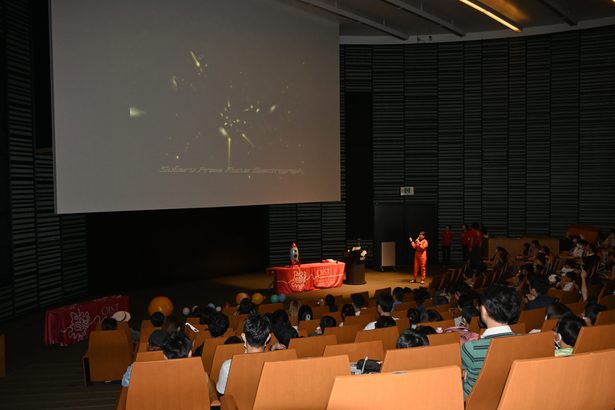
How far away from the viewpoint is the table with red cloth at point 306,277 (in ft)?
42.0

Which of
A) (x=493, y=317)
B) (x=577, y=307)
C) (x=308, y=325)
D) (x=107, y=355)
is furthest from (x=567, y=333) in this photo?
(x=107, y=355)

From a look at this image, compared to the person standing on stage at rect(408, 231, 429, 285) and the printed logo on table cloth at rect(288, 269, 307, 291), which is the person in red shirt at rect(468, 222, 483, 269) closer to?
the person standing on stage at rect(408, 231, 429, 285)

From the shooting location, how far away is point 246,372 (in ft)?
11.5

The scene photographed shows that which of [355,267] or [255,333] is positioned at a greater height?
[255,333]

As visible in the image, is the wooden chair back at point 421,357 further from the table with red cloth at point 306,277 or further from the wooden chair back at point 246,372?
the table with red cloth at point 306,277

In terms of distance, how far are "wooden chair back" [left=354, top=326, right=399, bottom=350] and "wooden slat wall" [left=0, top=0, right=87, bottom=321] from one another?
7.48 m

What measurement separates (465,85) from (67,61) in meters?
11.5

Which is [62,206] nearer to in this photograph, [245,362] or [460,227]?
[245,362]

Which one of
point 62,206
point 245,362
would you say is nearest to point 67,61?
point 62,206

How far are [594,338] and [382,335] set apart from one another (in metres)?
1.76

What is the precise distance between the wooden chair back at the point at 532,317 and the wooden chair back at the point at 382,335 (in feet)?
4.56

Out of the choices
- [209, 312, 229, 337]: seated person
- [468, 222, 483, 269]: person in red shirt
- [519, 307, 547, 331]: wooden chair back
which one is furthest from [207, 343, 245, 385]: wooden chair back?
[468, 222, 483, 269]: person in red shirt

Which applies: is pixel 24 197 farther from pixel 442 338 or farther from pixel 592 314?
pixel 592 314

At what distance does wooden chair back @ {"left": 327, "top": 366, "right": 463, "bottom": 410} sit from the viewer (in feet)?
7.63
